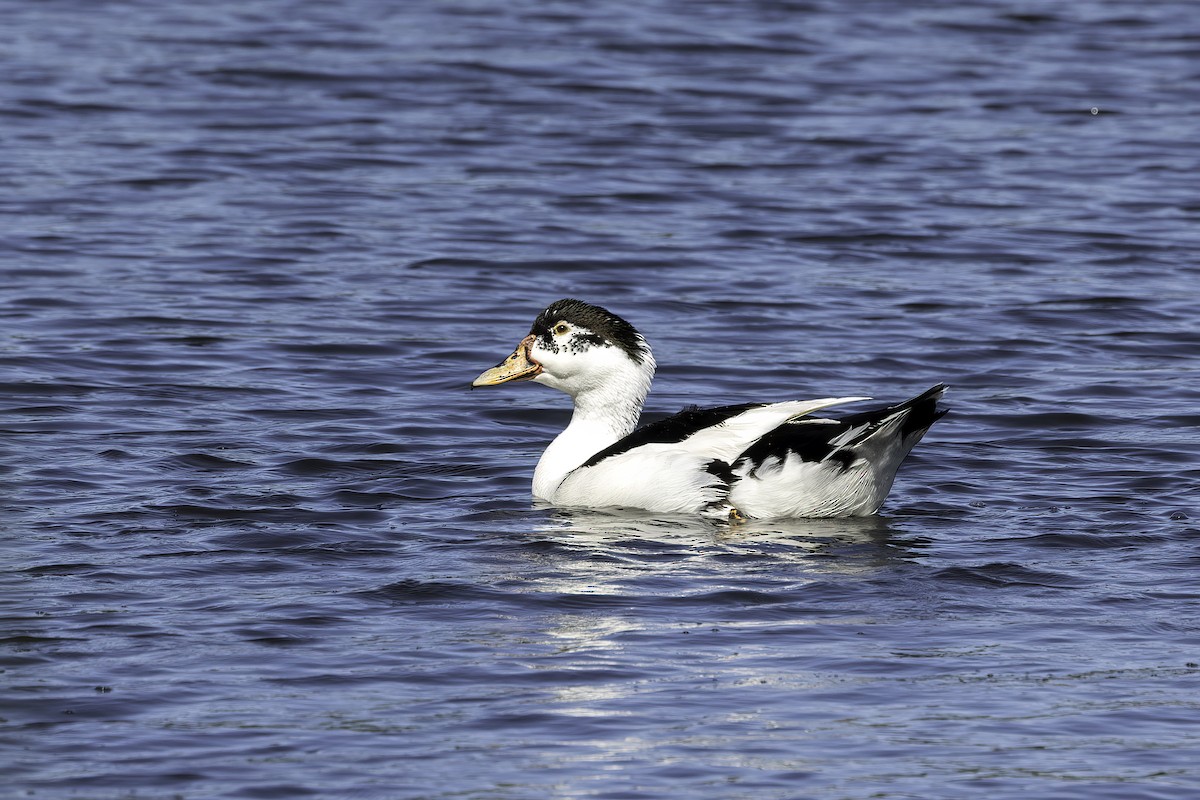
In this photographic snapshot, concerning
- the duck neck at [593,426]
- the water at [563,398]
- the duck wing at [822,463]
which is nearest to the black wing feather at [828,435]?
the duck wing at [822,463]

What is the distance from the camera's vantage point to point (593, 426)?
11148 mm

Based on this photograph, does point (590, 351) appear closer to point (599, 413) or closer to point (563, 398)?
point (599, 413)

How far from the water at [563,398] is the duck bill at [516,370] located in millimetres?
582

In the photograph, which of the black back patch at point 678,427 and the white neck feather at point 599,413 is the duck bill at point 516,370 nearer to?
the white neck feather at point 599,413

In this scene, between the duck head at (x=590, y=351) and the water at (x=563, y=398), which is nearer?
the water at (x=563, y=398)

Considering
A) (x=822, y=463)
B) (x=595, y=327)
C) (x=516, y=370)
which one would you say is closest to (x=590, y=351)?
(x=595, y=327)

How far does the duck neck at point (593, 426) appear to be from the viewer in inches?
431

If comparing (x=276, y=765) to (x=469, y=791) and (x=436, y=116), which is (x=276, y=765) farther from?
(x=436, y=116)

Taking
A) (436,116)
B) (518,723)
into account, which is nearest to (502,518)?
(518,723)

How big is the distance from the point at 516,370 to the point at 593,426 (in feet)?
1.88

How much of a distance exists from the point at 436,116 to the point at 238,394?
9.56 metres

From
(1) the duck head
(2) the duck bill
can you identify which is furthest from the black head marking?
(2) the duck bill

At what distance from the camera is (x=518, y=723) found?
288 inches

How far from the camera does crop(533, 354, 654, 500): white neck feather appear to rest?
11.0 m
